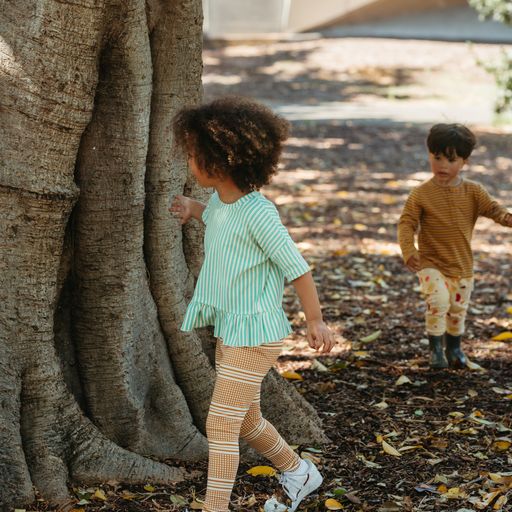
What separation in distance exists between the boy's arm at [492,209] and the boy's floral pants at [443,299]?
40 centimetres

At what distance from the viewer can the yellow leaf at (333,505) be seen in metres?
3.86

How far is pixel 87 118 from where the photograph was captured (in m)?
3.66

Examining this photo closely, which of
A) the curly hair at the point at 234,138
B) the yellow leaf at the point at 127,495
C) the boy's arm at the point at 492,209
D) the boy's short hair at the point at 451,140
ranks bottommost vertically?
the yellow leaf at the point at 127,495

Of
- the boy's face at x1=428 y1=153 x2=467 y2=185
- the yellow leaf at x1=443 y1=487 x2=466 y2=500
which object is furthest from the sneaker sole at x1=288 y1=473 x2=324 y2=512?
the boy's face at x1=428 y1=153 x2=467 y2=185

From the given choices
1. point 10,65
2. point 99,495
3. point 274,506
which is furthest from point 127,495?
point 10,65

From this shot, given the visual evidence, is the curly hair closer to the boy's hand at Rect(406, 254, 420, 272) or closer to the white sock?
the white sock

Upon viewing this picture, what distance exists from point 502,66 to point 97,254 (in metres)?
11.0

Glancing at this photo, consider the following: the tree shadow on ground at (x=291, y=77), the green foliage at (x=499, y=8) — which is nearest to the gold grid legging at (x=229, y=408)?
the green foliage at (x=499, y=8)

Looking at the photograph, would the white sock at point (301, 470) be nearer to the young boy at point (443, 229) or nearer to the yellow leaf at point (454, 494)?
the yellow leaf at point (454, 494)

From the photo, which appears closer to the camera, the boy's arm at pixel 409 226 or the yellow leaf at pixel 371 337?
the boy's arm at pixel 409 226

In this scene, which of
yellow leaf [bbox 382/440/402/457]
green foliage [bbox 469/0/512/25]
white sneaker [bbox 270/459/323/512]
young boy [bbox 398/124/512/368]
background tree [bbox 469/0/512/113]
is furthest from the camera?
green foliage [bbox 469/0/512/25]

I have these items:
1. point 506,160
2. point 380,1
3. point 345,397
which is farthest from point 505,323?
point 380,1

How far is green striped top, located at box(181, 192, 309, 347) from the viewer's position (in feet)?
11.0

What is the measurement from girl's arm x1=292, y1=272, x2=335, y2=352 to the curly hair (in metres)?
0.40
